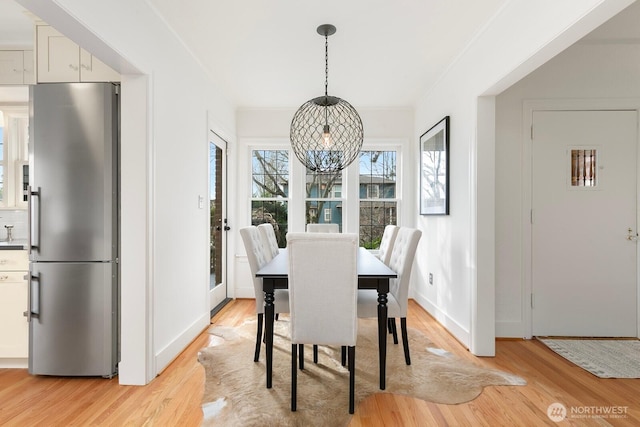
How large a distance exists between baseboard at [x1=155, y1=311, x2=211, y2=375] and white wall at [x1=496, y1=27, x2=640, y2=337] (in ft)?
9.07

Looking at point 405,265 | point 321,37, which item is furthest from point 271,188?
point 405,265

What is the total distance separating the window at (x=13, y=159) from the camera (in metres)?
2.70

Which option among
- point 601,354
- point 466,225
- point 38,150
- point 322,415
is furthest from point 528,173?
point 38,150

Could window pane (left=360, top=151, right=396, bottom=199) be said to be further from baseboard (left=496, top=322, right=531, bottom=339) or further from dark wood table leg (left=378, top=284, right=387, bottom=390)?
dark wood table leg (left=378, top=284, right=387, bottom=390)

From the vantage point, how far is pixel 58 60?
2.25m

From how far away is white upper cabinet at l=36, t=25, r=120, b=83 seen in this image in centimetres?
224

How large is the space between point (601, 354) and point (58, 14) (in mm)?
4186

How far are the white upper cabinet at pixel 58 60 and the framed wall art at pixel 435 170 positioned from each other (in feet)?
9.91

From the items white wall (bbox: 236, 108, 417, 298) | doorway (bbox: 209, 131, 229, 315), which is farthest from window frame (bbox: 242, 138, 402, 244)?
doorway (bbox: 209, 131, 229, 315)

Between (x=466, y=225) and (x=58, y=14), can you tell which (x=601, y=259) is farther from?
(x=58, y=14)

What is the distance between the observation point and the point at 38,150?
2.15 metres

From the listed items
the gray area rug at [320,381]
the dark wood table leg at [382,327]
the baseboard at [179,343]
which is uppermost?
the dark wood table leg at [382,327]

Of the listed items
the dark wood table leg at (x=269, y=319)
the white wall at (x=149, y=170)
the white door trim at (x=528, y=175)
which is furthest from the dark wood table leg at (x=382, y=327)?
the white door trim at (x=528, y=175)

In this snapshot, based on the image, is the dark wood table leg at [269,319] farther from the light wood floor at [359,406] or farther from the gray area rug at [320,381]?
the light wood floor at [359,406]
